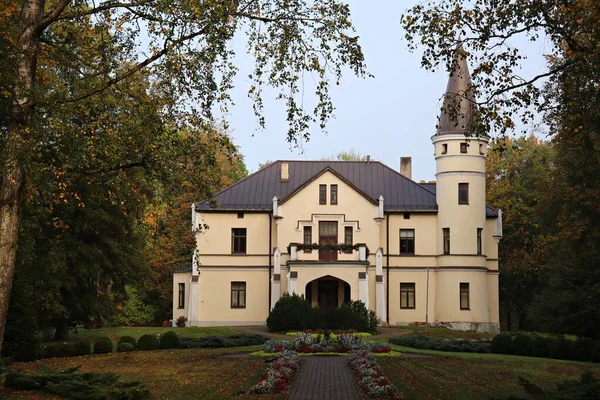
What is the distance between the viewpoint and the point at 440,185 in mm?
47062

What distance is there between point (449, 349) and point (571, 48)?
17.2 metres

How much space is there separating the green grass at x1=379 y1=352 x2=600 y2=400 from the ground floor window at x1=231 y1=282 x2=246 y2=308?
68.9 feet

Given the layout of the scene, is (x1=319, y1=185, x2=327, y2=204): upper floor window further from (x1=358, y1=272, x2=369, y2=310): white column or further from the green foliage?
the green foliage

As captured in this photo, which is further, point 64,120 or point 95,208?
point 95,208

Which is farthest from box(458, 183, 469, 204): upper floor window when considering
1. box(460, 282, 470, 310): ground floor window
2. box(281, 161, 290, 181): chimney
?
box(281, 161, 290, 181): chimney

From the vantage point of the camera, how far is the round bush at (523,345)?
28266 mm

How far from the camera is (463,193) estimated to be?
46.6m

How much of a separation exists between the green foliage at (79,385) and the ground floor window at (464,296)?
31857 mm

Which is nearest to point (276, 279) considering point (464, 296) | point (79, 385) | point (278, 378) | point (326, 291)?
point (326, 291)

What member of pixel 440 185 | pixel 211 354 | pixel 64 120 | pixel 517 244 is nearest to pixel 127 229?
pixel 211 354

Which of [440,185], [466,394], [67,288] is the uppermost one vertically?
[440,185]

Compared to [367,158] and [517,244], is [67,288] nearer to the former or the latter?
[367,158]

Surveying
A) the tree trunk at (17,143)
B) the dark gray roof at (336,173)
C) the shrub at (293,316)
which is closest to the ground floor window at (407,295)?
the dark gray roof at (336,173)

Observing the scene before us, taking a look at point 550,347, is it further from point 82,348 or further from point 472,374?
point 82,348
